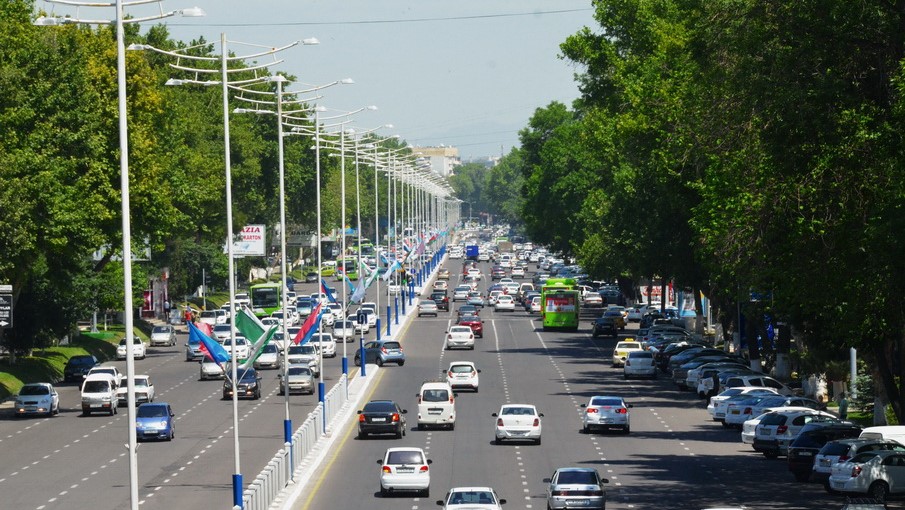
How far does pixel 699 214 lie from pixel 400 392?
15329mm

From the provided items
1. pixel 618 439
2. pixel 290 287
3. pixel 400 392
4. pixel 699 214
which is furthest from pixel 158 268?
pixel 618 439

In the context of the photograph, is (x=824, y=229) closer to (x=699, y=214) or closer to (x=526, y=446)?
(x=526, y=446)

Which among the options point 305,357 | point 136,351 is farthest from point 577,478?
point 136,351

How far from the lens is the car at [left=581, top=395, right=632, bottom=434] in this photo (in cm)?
5609

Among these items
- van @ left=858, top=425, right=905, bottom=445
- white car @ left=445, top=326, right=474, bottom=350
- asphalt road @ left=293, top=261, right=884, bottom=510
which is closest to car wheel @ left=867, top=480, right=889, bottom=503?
asphalt road @ left=293, top=261, right=884, bottom=510

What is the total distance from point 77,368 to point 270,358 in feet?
34.6

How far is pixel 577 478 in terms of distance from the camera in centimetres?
3697

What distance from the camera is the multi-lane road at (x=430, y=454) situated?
4084cm

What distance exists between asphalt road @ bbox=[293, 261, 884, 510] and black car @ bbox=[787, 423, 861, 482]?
53 centimetres

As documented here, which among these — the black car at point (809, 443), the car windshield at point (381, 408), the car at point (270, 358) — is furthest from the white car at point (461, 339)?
the black car at point (809, 443)

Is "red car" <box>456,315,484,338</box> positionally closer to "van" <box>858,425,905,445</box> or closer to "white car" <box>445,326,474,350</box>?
"white car" <box>445,326,474,350</box>

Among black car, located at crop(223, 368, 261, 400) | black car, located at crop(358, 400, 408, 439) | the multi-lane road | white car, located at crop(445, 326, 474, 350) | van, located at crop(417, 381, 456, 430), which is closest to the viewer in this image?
the multi-lane road

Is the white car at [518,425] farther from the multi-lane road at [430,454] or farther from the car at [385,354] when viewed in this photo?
the car at [385,354]

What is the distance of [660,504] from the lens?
38938mm
